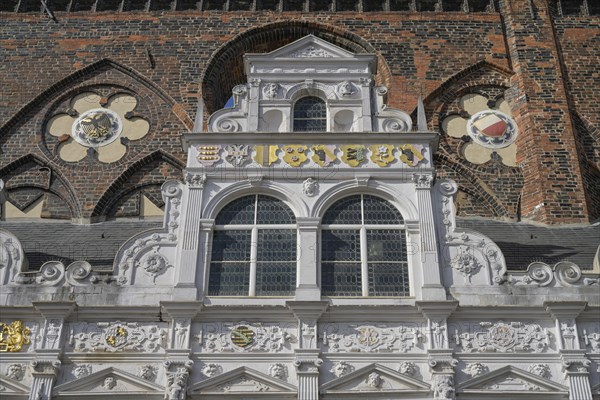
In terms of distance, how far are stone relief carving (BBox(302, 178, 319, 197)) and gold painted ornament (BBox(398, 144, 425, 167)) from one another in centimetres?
128

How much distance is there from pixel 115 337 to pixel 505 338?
4.75m

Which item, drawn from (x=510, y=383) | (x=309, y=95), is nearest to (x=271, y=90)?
(x=309, y=95)

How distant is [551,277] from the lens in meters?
12.4

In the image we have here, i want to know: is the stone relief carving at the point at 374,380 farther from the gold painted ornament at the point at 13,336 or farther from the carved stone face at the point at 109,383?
the gold painted ornament at the point at 13,336

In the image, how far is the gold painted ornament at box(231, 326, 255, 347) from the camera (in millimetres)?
11734

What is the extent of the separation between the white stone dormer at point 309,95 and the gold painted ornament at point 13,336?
3873 mm

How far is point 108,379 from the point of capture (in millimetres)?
11570

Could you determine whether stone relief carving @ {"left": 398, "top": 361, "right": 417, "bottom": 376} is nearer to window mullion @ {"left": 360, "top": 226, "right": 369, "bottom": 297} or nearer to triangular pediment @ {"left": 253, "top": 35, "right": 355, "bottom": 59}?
window mullion @ {"left": 360, "top": 226, "right": 369, "bottom": 297}

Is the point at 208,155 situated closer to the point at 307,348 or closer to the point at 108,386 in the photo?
the point at 307,348

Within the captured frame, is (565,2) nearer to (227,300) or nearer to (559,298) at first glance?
(559,298)

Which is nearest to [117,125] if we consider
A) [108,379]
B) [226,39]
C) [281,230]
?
[226,39]

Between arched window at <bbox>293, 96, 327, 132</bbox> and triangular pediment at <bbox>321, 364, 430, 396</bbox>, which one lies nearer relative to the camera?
triangular pediment at <bbox>321, 364, 430, 396</bbox>

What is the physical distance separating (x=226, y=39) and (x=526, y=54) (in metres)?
6.06

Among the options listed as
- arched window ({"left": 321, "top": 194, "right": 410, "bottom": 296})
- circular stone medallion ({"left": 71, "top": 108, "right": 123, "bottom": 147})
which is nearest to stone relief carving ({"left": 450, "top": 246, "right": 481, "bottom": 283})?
arched window ({"left": 321, "top": 194, "right": 410, "bottom": 296})
